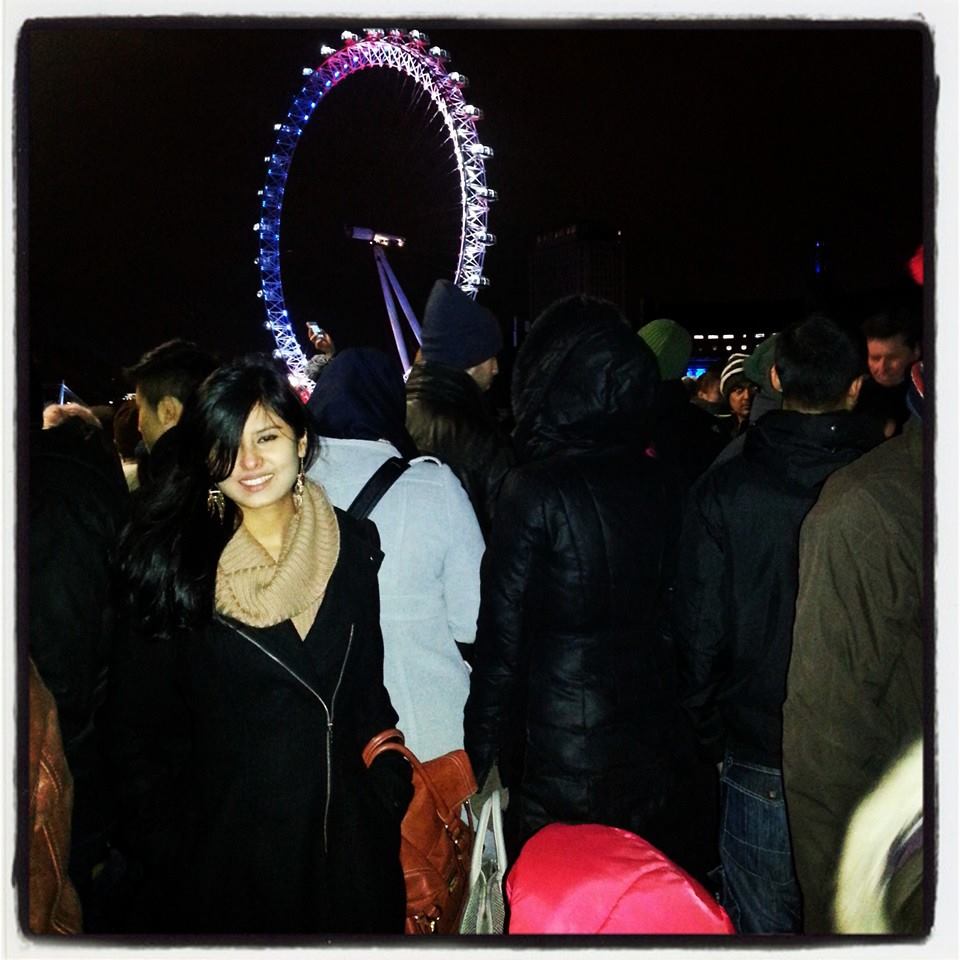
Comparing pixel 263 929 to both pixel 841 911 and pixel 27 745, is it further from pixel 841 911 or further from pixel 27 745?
pixel 841 911

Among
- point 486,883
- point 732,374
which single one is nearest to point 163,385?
point 486,883

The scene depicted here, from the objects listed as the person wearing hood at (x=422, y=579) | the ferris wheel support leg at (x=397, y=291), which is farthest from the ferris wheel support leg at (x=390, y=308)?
the person wearing hood at (x=422, y=579)

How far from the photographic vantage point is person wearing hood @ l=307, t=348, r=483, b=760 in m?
2.50

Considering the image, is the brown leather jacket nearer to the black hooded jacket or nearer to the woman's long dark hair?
the woman's long dark hair

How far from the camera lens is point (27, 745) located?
1648 millimetres

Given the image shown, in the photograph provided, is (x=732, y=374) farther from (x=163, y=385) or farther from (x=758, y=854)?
(x=758, y=854)

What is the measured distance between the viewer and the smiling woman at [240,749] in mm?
2016

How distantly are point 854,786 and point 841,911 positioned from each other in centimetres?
26

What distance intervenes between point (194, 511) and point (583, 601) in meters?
1.09

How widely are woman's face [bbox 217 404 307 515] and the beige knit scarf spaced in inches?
3.5

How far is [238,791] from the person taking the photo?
203 centimetres

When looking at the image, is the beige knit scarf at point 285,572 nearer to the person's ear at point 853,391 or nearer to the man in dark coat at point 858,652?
the man in dark coat at point 858,652

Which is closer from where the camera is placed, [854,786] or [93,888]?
[854,786]

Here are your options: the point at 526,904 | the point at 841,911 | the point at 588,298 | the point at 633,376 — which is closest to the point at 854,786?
the point at 841,911
